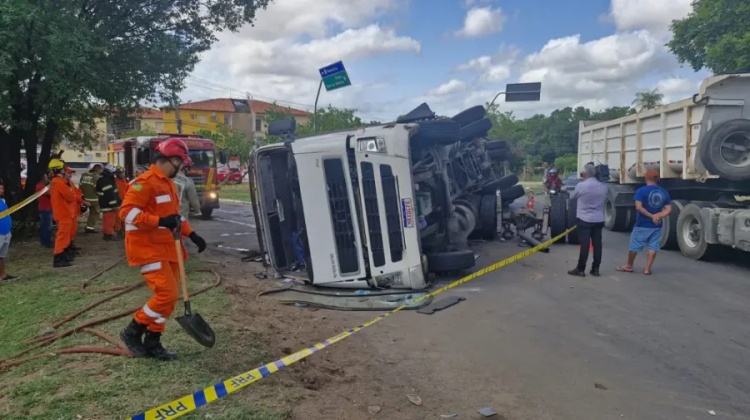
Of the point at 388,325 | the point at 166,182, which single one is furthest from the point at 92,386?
the point at 388,325

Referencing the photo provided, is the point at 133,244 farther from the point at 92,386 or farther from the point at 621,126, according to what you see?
the point at 621,126

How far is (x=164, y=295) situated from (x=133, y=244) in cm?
42

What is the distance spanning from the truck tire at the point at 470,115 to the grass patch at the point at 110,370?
499 cm

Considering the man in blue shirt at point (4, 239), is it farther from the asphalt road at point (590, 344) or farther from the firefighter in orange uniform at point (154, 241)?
the asphalt road at point (590, 344)

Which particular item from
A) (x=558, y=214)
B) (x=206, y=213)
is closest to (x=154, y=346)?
(x=558, y=214)

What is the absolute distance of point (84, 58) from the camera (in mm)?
7758

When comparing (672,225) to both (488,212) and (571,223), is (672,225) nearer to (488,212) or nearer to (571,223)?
(571,223)

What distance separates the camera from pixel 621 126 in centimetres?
1140

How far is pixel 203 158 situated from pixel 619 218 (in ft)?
38.6

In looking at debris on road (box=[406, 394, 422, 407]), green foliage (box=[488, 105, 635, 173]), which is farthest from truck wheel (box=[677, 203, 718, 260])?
green foliage (box=[488, 105, 635, 173])

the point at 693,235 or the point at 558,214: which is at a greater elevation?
the point at 558,214

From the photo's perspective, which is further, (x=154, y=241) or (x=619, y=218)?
(x=619, y=218)

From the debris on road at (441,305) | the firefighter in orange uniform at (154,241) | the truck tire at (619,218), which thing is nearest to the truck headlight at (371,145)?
the debris on road at (441,305)

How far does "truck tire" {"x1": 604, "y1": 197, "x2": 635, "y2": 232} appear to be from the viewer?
472 inches
